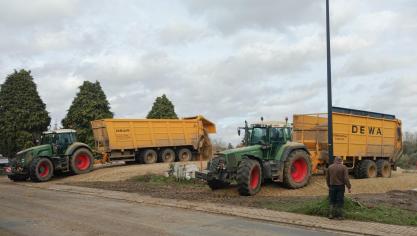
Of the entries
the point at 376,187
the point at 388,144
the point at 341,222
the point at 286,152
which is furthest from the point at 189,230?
the point at 388,144

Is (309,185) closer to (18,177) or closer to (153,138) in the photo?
(153,138)

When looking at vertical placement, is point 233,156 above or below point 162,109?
below

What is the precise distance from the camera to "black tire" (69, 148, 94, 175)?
26.3 m

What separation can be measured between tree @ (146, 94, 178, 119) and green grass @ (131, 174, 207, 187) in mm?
17943

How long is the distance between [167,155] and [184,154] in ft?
4.42

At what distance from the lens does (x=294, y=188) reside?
59.9 feet

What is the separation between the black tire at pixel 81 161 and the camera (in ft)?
86.3

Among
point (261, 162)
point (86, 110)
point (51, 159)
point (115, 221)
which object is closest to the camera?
point (115, 221)

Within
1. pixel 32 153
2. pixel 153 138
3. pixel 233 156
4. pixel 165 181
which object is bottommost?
pixel 165 181

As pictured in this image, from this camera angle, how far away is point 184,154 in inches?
1270

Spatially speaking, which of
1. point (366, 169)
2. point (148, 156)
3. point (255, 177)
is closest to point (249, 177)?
point (255, 177)

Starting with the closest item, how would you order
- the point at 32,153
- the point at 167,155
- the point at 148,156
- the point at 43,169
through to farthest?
the point at 43,169 → the point at 32,153 → the point at 148,156 → the point at 167,155

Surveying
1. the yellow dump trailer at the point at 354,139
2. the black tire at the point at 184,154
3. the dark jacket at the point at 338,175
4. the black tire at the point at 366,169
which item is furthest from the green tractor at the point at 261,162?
the black tire at the point at 184,154

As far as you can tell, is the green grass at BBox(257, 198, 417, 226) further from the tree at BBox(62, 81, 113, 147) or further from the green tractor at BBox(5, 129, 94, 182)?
the tree at BBox(62, 81, 113, 147)
